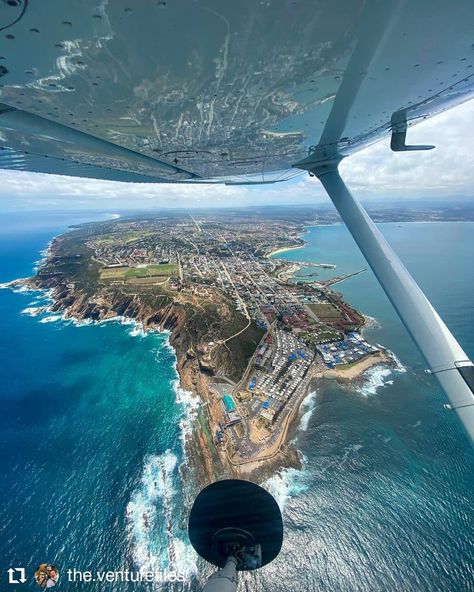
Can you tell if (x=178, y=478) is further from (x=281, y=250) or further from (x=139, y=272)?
(x=281, y=250)

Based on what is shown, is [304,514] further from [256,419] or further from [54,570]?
[54,570]

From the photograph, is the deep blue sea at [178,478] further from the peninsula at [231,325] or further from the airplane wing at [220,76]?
the airplane wing at [220,76]

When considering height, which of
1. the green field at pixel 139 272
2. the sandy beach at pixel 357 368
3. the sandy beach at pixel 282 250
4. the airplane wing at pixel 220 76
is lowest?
the green field at pixel 139 272

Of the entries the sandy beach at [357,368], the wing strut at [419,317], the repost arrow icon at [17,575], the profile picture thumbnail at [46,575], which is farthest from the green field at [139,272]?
the wing strut at [419,317]

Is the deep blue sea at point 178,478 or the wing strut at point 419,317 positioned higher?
the wing strut at point 419,317

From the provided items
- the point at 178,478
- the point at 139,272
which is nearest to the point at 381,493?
the point at 178,478
